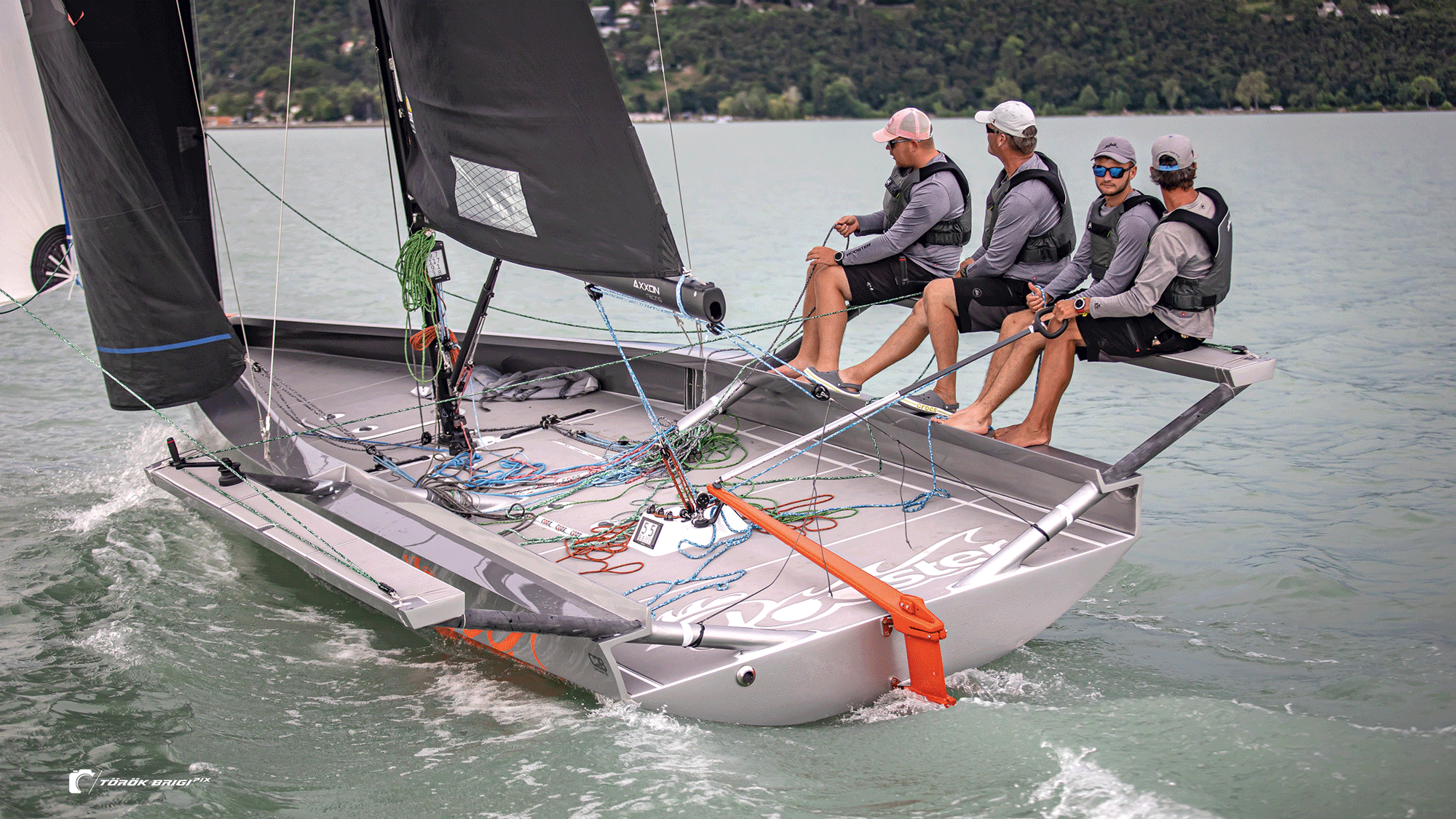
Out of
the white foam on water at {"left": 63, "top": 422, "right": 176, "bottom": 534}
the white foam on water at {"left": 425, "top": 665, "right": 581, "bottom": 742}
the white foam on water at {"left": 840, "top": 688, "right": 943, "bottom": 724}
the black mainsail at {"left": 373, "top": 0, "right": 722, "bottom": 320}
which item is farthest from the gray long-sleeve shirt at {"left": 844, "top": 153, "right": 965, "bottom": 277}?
the white foam on water at {"left": 63, "top": 422, "right": 176, "bottom": 534}

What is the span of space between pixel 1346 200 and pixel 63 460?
22.3 m

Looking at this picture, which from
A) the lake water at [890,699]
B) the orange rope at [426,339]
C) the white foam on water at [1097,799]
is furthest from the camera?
the orange rope at [426,339]

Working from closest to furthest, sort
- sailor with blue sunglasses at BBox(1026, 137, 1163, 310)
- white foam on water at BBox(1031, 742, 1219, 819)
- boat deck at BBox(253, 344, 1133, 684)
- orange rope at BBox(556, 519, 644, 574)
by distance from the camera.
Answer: white foam on water at BBox(1031, 742, 1219, 819)
boat deck at BBox(253, 344, 1133, 684)
orange rope at BBox(556, 519, 644, 574)
sailor with blue sunglasses at BBox(1026, 137, 1163, 310)

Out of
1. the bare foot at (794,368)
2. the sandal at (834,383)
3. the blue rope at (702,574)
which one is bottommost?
the blue rope at (702,574)

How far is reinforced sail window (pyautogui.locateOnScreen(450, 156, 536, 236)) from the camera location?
3758 mm

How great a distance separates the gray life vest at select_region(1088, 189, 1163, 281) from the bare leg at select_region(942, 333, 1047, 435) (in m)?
0.34

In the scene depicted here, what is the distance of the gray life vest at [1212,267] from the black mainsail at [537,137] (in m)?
1.45

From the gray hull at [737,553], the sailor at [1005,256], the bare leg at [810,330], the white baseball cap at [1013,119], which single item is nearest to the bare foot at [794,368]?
the bare leg at [810,330]

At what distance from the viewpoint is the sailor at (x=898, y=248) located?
4.45 meters

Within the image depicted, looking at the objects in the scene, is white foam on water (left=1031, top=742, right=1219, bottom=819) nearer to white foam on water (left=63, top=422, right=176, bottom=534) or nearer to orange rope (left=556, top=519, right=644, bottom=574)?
orange rope (left=556, top=519, right=644, bottom=574)

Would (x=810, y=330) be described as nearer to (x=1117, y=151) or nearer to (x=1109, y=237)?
(x=1109, y=237)

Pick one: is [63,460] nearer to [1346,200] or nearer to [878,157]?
[1346,200]

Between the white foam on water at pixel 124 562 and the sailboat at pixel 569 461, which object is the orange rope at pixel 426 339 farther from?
the white foam on water at pixel 124 562

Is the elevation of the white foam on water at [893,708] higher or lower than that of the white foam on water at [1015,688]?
higher
